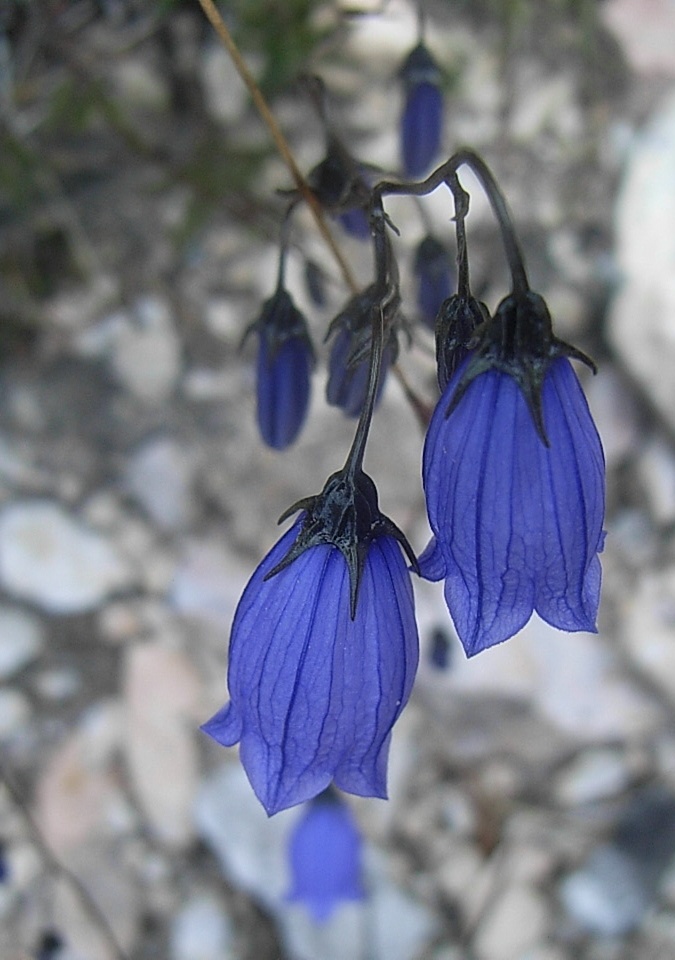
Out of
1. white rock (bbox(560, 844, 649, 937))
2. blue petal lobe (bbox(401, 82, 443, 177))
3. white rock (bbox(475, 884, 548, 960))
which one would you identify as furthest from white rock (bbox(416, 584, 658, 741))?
blue petal lobe (bbox(401, 82, 443, 177))

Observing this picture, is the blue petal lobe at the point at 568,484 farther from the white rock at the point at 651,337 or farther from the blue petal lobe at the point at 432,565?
the white rock at the point at 651,337

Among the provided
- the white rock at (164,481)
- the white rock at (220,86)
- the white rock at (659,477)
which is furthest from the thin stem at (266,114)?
the white rock at (220,86)

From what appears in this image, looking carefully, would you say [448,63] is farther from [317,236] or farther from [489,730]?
[489,730]

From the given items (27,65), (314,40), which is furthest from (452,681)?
(27,65)

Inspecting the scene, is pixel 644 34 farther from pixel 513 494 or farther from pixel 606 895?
pixel 513 494

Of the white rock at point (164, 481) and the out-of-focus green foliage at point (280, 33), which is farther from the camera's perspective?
the white rock at point (164, 481)

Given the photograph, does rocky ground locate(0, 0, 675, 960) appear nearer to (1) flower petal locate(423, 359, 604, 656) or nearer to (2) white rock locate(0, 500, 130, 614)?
(2) white rock locate(0, 500, 130, 614)
